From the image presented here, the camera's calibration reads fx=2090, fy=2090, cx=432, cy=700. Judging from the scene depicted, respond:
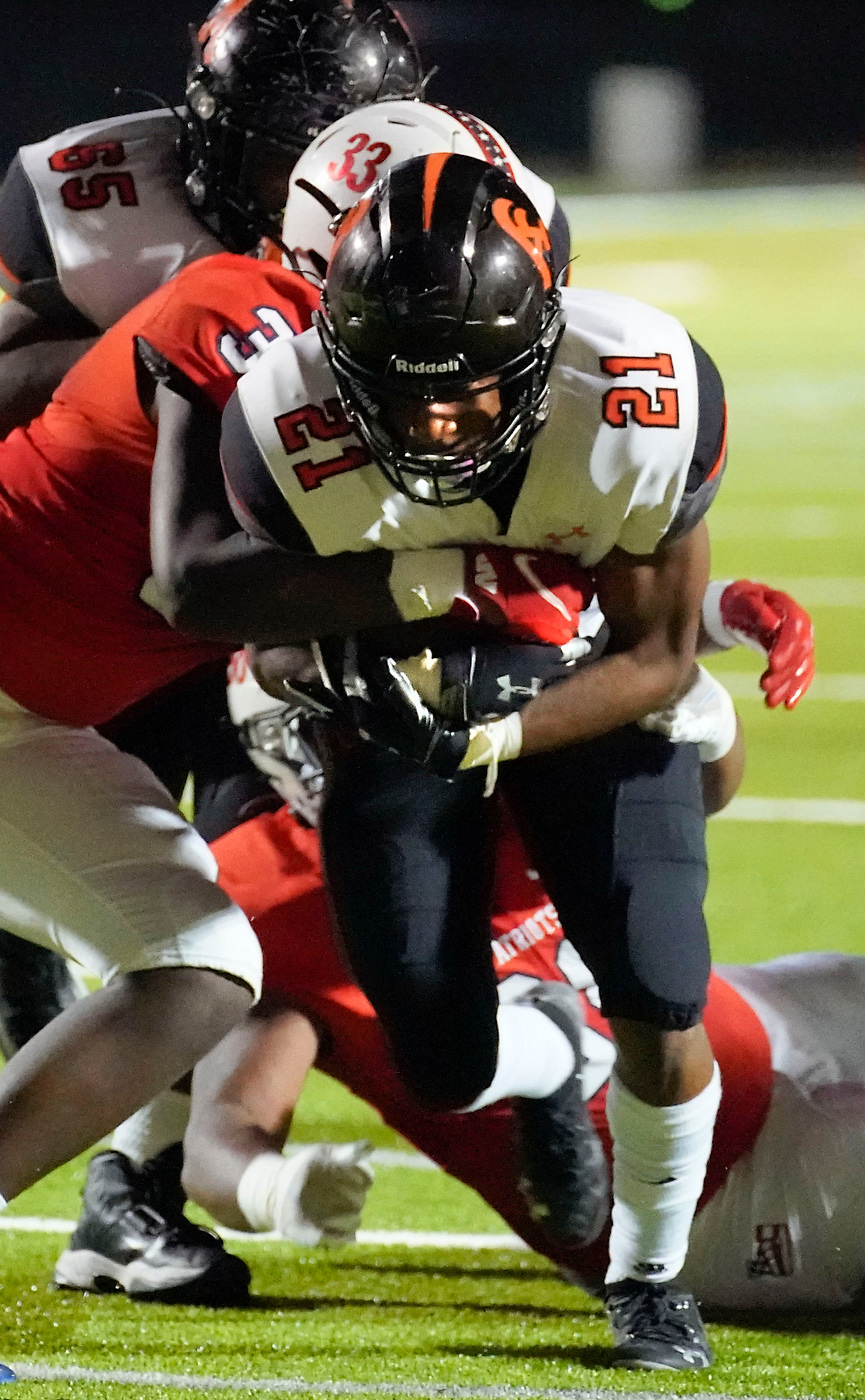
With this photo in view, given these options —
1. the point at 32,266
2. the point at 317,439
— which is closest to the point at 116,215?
the point at 32,266

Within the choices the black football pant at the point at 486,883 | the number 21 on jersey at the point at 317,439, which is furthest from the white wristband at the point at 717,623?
the number 21 on jersey at the point at 317,439

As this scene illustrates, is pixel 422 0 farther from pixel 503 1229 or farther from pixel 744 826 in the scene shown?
pixel 503 1229

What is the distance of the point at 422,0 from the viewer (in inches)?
530

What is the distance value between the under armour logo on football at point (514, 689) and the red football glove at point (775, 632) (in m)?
0.31

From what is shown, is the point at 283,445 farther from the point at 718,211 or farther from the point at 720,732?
the point at 718,211

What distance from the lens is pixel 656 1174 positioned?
2.21m

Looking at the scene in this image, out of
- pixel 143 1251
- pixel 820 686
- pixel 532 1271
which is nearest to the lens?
pixel 143 1251

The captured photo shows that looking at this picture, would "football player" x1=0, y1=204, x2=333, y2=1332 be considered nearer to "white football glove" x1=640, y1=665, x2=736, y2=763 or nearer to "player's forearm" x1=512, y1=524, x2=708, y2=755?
"player's forearm" x1=512, y1=524, x2=708, y2=755

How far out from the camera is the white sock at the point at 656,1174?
2.20 metres

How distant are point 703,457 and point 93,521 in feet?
2.16

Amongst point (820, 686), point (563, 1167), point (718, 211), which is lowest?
point (718, 211)

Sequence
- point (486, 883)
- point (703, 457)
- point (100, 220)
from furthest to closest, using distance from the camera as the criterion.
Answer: point (100, 220)
point (486, 883)
point (703, 457)

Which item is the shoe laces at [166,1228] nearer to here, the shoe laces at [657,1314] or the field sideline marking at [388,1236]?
the field sideline marking at [388,1236]

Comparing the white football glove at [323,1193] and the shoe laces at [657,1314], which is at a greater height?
the white football glove at [323,1193]
